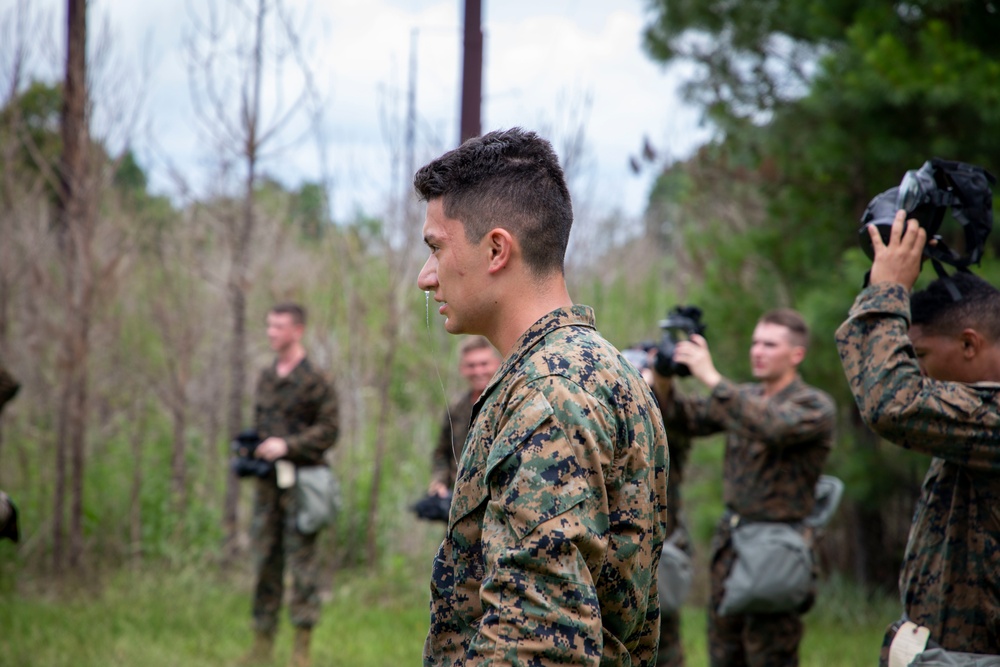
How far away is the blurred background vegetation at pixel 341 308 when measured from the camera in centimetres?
640

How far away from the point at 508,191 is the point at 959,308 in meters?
1.68

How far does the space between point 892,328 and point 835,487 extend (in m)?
2.71

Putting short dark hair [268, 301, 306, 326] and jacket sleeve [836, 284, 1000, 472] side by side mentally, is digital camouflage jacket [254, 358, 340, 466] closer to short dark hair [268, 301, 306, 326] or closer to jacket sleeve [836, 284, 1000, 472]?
short dark hair [268, 301, 306, 326]

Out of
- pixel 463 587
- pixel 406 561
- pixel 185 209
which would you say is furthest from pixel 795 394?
pixel 185 209

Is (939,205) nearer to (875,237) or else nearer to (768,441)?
(875,237)

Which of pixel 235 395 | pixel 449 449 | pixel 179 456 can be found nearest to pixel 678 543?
pixel 449 449

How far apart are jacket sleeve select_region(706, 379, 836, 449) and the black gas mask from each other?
5.64 ft

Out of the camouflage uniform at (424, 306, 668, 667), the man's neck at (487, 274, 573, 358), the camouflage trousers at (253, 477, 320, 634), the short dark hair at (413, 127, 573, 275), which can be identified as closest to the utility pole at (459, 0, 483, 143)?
the camouflage trousers at (253, 477, 320, 634)

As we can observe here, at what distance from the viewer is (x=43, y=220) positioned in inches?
304

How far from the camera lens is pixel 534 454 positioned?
1567 mm

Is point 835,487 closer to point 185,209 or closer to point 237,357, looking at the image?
point 237,357

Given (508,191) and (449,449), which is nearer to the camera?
(508,191)

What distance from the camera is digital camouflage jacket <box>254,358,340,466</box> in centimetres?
644

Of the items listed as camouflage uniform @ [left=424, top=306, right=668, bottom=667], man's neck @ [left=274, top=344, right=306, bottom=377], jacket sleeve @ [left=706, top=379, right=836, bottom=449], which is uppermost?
man's neck @ [left=274, top=344, right=306, bottom=377]
